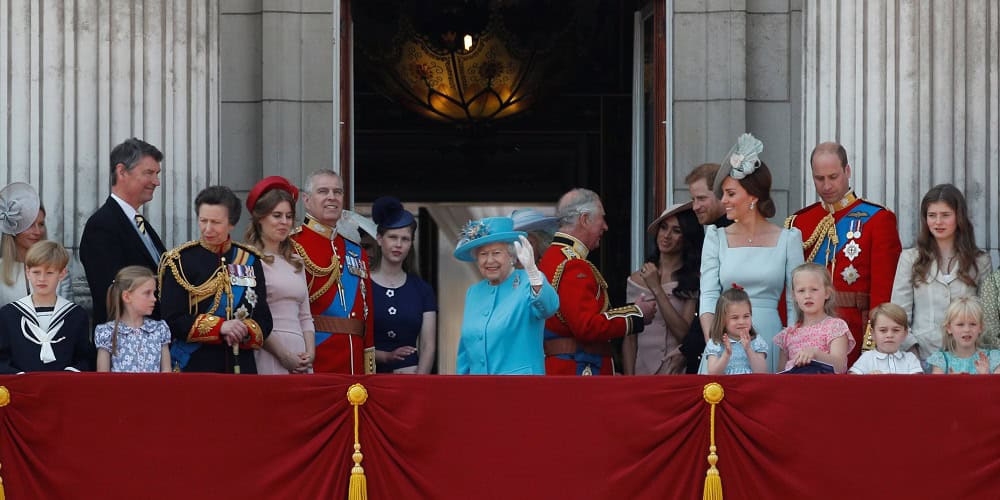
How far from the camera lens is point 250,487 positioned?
8062mm

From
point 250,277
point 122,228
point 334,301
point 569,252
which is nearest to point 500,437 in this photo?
point 250,277

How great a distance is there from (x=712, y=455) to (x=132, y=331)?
9.65ft

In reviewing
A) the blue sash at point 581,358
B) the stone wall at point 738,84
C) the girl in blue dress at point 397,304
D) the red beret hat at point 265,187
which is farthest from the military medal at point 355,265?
the stone wall at point 738,84

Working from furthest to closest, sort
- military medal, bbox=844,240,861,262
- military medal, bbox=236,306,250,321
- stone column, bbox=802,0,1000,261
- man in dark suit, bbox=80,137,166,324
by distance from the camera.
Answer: stone column, bbox=802,0,1000,261 → military medal, bbox=844,240,861,262 → man in dark suit, bbox=80,137,166,324 → military medal, bbox=236,306,250,321

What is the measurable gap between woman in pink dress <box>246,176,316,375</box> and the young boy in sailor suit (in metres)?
0.93

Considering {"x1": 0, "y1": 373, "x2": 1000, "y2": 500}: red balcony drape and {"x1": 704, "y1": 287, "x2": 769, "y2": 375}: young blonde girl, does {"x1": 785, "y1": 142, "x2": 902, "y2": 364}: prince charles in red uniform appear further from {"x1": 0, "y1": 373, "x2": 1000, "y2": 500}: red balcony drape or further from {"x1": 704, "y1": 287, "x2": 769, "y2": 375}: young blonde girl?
{"x1": 0, "y1": 373, "x2": 1000, "y2": 500}: red balcony drape

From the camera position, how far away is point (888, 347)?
342 inches

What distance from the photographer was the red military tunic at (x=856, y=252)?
9461 mm

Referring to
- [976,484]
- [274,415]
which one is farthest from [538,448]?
[976,484]

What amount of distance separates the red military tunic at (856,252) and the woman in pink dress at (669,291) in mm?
704

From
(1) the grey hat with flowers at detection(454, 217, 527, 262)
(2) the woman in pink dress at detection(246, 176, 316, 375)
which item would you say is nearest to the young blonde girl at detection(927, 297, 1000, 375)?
(1) the grey hat with flowers at detection(454, 217, 527, 262)

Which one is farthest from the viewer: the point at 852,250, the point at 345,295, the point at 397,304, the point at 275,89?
the point at 275,89

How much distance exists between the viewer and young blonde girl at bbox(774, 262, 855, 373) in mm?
8562

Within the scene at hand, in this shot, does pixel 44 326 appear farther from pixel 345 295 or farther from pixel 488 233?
pixel 488 233
